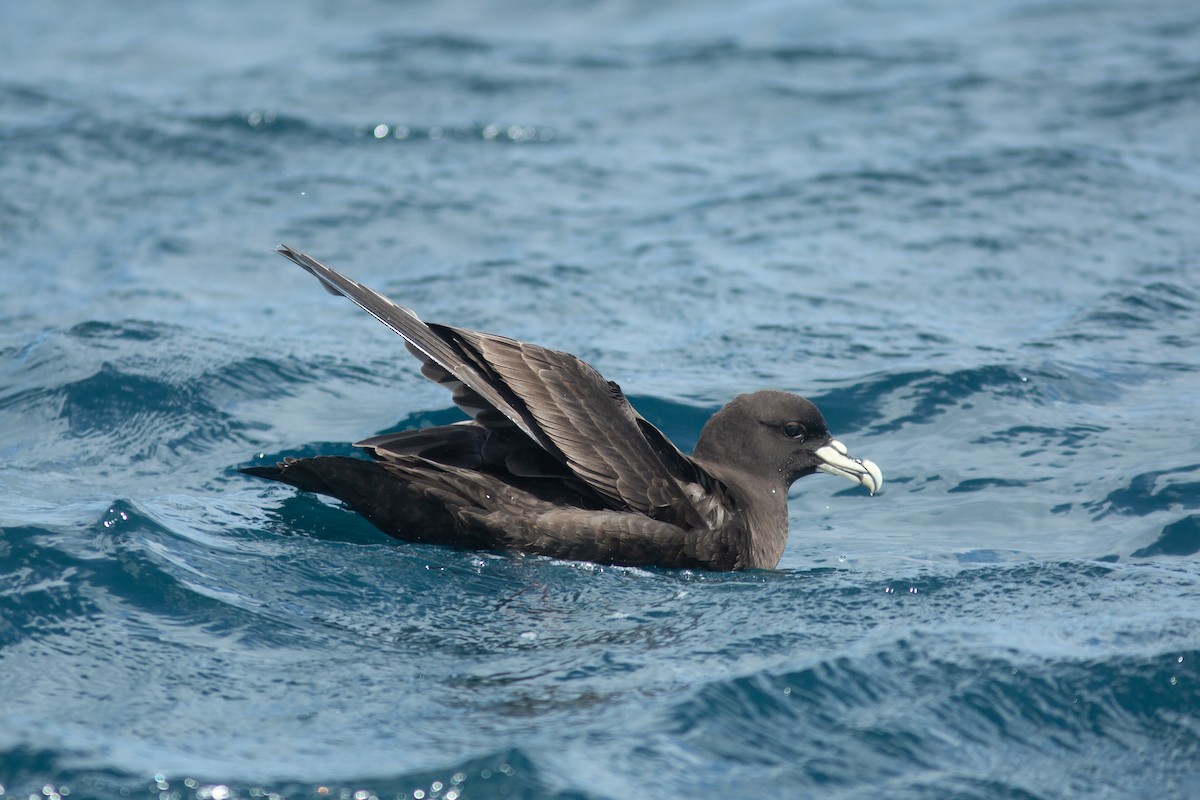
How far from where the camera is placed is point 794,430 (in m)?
6.65

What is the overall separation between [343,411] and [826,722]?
14.7 feet

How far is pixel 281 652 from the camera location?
511 centimetres

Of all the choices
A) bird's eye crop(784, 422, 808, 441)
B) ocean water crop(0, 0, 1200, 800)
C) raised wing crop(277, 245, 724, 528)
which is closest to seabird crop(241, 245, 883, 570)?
raised wing crop(277, 245, 724, 528)

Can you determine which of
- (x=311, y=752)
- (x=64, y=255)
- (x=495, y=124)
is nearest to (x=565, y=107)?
(x=495, y=124)

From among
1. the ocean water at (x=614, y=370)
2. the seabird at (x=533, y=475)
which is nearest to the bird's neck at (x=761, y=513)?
the seabird at (x=533, y=475)

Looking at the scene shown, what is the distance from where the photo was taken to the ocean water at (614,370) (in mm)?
4668

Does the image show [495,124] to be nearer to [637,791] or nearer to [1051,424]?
[1051,424]

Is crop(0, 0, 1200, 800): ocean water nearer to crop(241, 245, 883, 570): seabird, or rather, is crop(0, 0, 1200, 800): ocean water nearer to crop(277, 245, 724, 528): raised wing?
crop(241, 245, 883, 570): seabird

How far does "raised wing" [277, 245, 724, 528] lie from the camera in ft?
19.3

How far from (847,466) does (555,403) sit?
1.53 metres

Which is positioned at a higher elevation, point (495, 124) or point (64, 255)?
point (495, 124)

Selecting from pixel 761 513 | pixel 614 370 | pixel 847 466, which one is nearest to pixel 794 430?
pixel 847 466

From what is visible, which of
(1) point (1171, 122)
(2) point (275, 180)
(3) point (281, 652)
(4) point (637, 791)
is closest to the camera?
(4) point (637, 791)

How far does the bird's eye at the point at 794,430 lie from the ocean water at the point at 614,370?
602 millimetres
